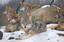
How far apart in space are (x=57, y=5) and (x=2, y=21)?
509 mm

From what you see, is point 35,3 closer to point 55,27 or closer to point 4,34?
point 55,27

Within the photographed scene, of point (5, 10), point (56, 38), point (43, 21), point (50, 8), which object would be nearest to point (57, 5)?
point (50, 8)

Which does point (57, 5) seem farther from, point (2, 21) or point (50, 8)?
point (2, 21)

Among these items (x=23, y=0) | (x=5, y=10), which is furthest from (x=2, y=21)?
(x=23, y=0)

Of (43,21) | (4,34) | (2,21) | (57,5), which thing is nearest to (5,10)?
(2,21)

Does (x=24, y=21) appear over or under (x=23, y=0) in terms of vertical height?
under

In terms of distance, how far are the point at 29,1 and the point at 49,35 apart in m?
0.35

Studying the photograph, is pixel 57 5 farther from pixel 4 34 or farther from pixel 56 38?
pixel 4 34

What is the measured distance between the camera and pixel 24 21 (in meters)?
1.34

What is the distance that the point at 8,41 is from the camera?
1314 mm

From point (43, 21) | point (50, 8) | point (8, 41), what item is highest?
point (50, 8)

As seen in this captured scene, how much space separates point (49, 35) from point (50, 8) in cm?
24

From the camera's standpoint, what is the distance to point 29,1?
4.40 feet

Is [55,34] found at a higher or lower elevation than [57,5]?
lower
